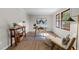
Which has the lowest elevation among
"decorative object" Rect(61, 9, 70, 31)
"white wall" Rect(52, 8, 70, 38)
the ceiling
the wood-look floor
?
the wood-look floor

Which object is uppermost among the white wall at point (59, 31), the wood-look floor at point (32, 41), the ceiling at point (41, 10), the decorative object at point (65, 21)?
the ceiling at point (41, 10)

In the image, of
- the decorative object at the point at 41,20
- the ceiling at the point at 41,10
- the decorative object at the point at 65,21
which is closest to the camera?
the ceiling at the point at 41,10

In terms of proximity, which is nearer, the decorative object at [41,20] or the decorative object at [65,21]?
the decorative object at [65,21]

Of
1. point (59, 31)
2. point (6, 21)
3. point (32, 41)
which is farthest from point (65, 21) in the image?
point (6, 21)

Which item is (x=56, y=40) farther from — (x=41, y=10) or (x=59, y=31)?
(x=41, y=10)

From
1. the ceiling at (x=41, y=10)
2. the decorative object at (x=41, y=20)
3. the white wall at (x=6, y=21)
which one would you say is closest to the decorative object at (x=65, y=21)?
the ceiling at (x=41, y=10)

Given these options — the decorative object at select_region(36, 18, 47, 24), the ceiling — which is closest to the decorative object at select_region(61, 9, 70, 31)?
the ceiling

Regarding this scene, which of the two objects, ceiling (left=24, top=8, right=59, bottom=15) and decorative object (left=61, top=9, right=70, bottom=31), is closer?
ceiling (left=24, top=8, right=59, bottom=15)

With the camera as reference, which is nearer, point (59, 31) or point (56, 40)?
point (56, 40)

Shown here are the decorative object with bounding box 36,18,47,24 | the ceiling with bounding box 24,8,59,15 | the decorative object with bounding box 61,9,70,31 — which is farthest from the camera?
the decorative object with bounding box 36,18,47,24

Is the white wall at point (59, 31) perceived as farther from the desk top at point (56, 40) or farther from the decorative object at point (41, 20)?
the decorative object at point (41, 20)

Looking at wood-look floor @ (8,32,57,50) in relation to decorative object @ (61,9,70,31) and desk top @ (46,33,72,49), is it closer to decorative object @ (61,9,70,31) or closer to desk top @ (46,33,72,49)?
desk top @ (46,33,72,49)
